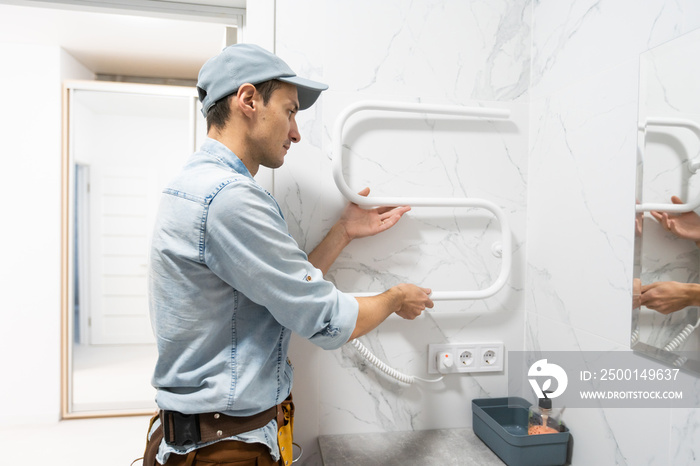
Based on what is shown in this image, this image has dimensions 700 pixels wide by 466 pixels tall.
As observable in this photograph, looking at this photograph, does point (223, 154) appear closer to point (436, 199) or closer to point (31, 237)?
point (436, 199)

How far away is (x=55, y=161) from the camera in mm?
2537

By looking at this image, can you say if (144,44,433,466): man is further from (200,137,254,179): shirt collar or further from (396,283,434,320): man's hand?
(396,283,434,320): man's hand

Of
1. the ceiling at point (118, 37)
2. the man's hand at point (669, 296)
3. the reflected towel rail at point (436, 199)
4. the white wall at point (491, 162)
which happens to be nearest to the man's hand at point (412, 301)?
the reflected towel rail at point (436, 199)

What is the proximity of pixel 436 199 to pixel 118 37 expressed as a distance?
2441mm

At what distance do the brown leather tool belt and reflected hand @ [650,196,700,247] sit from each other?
0.86 m

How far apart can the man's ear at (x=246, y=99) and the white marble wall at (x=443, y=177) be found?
306 mm

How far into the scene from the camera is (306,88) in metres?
0.95

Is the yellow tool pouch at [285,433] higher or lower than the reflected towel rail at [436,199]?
lower

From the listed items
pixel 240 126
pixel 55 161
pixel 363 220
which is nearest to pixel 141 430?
pixel 55 161

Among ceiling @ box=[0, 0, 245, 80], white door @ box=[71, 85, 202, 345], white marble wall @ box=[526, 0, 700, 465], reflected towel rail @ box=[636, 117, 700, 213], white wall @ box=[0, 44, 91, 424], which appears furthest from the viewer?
white door @ box=[71, 85, 202, 345]

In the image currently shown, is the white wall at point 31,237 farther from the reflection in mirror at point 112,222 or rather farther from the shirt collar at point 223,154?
the shirt collar at point 223,154

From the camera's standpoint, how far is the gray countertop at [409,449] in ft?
3.58

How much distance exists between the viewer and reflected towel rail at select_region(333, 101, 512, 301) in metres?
1.08

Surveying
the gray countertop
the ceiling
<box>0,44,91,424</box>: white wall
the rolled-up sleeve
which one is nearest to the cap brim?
the rolled-up sleeve
